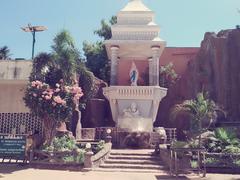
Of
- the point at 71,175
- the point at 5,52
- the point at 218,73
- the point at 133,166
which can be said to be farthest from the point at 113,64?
the point at 5,52

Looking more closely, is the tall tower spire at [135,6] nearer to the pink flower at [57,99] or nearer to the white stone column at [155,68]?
the white stone column at [155,68]

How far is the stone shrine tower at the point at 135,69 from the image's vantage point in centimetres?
2348

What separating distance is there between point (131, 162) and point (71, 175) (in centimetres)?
338

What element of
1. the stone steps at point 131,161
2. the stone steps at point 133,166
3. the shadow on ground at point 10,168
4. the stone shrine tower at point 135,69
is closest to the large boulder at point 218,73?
the stone shrine tower at point 135,69

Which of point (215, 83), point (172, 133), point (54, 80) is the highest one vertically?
point (215, 83)

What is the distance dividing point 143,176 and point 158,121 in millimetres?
19671

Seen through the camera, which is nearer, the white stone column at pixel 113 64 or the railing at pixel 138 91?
the railing at pixel 138 91

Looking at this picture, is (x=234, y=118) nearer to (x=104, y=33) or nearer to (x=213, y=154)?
(x=213, y=154)

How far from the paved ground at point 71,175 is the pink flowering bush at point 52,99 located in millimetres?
2934

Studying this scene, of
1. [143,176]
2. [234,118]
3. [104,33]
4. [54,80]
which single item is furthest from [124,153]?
[104,33]

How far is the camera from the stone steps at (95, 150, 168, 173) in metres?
16.0

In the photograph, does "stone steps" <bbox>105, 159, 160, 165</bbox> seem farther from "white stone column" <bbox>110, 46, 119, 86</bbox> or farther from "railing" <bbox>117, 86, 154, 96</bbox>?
"white stone column" <bbox>110, 46, 119, 86</bbox>

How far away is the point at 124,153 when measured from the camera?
17859 millimetres

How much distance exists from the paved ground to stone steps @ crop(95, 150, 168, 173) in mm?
1009
